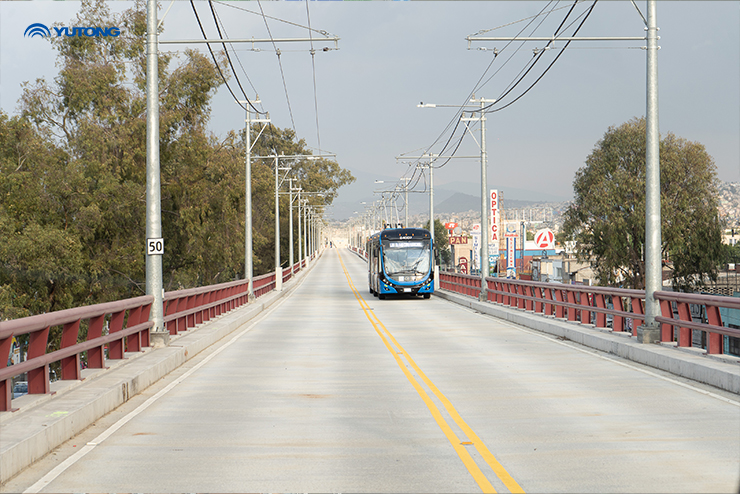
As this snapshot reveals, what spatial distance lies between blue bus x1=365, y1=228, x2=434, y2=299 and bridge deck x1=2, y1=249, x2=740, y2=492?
2338 centimetres

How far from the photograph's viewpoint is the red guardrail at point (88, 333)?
7.93 metres

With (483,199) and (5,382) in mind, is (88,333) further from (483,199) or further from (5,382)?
(483,199)

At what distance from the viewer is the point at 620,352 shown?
15.2 m

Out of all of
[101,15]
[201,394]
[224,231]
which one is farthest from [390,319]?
[101,15]

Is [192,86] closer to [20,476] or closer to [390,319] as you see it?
[390,319]

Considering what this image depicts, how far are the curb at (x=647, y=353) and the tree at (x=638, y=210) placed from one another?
33.5 metres

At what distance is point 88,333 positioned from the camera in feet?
36.4

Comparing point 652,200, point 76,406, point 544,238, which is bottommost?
point 76,406

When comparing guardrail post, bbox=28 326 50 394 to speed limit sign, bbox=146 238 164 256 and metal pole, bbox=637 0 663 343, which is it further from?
metal pole, bbox=637 0 663 343

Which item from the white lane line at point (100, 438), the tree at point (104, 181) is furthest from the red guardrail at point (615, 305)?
the tree at point (104, 181)

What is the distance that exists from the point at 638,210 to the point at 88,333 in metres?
47.8

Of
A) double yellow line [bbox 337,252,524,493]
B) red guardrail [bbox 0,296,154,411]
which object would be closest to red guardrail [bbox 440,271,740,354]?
double yellow line [bbox 337,252,524,493]

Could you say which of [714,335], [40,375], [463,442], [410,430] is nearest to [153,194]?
[40,375]

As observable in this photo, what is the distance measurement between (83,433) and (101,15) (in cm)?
4070
